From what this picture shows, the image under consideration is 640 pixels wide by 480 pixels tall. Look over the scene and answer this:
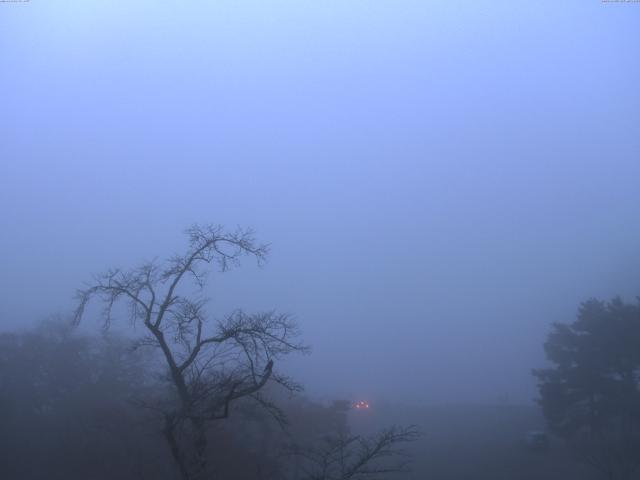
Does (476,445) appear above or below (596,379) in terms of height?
below

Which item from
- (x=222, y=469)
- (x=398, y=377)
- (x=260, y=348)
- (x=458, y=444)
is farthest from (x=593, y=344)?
(x=398, y=377)

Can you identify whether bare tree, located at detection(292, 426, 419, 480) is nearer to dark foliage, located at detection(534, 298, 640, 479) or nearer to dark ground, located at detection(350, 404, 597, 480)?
dark ground, located at detection(350, 404, 597, 480)

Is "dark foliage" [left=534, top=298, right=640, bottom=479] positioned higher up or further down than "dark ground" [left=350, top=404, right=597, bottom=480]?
higher up

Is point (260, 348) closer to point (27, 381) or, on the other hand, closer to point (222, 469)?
point (222, 469)

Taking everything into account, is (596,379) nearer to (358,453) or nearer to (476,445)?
(476,445)

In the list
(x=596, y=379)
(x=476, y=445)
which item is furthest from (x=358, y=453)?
(x=476, y=445)

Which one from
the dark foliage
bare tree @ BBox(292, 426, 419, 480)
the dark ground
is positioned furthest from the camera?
the dark ground

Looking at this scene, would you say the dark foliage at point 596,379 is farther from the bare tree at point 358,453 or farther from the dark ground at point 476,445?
the bare tree at point 358,453

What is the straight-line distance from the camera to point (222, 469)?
1493 centimetres

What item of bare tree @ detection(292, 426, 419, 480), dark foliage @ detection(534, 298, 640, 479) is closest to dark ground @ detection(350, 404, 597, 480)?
dark foliage @ detection(534, 298, 640, 479)

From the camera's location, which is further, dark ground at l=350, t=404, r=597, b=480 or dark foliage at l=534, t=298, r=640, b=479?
dark ground at l=350, t=404, r=597, b=480

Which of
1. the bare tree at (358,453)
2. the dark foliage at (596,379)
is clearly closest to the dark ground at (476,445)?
the dark foliage at (596,379)

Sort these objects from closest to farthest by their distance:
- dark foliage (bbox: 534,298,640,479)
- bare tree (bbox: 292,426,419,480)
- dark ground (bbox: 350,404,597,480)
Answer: bare tree (bbox: 292,426,419,480), dark foliage (bbox: 534,298,640,479), dark ground (bbox: 350,404,597,480)

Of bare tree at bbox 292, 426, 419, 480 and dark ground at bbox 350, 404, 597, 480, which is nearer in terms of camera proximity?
bare tree at bbox 292, 426, 419, 480
